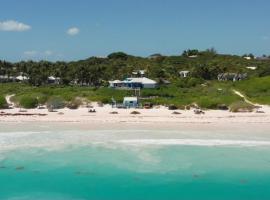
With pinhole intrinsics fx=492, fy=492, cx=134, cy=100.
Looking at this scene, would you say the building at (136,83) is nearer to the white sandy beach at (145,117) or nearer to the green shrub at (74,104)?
the green shrub at (74,104)

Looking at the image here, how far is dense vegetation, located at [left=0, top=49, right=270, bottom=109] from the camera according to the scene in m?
51.7

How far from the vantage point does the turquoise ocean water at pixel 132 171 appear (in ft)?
64.1

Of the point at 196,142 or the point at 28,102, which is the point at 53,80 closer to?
the point at 28,102

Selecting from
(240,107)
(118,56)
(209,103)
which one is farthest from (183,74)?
(240,107)

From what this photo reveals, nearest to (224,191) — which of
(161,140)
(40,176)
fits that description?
(40,176)

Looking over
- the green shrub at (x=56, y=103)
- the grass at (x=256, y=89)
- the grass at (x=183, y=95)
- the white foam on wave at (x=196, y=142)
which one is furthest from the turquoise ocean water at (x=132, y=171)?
the grass at (x=256, y=89)

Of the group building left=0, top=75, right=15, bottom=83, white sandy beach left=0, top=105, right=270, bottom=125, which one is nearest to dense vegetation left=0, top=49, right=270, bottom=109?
building left=0, top=75, right=15, bottom=83

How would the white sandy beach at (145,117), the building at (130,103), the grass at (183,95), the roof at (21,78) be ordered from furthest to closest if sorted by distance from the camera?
1. the roof at (21,78)
2. the grass at (183,95)
3. the building at (130,103)
4. the white sandy beach at (145,117)

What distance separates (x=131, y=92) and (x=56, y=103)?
635 inches

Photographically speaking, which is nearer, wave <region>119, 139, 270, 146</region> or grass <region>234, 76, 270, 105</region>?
wave <region>119, 139, 270, 146</region>

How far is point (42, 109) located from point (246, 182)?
30.8m

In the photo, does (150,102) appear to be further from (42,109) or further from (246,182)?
(246,182)

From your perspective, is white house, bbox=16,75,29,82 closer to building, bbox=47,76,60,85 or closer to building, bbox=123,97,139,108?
building, bbox=47,76,60,85

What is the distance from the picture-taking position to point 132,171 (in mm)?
22781
